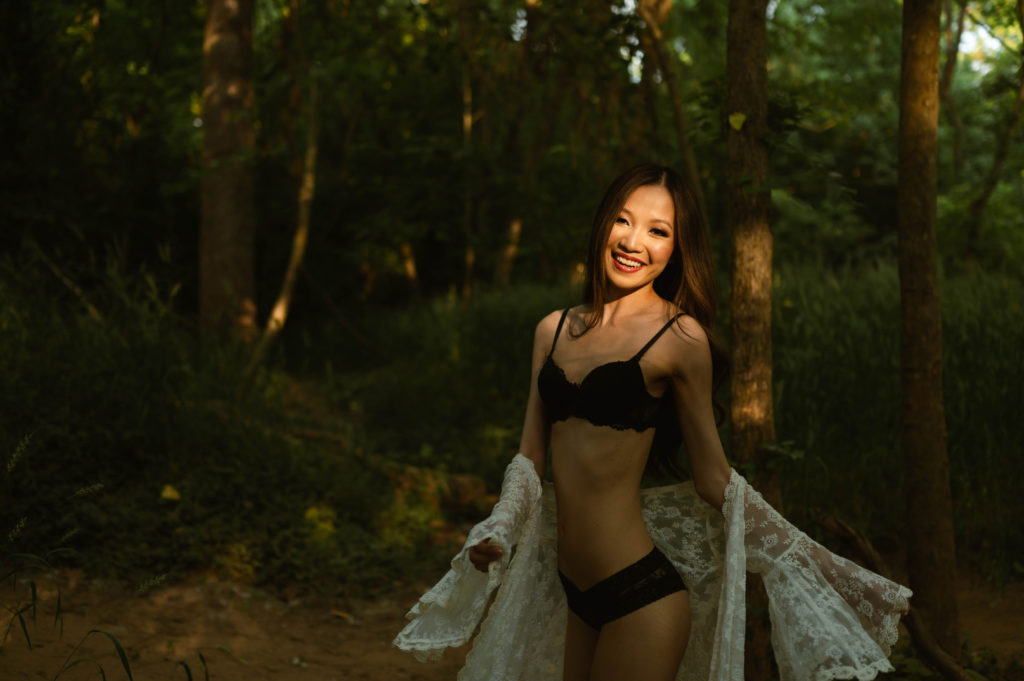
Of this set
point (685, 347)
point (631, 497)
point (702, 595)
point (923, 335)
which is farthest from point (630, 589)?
point (923, 335)

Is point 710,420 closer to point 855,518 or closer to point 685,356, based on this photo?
point 685,356

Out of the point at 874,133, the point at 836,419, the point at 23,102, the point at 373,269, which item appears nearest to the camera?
the point at 836,419

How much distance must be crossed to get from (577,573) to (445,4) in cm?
981

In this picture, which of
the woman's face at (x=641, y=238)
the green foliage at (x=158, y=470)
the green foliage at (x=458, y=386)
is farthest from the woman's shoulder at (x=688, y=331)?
the green foliage at (x=458, y=386)

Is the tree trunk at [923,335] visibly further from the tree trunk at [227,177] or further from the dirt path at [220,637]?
the tree trunk at [227,177]

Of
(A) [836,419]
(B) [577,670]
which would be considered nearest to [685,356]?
(B) [577,670]

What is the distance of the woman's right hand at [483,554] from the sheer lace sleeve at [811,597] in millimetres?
671

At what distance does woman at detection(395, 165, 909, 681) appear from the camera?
2219mm

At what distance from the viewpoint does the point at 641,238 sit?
2.45m

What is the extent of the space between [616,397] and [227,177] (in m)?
7.12

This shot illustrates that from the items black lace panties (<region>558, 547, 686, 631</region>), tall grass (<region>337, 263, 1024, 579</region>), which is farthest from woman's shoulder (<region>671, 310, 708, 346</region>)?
tall grass (<region>337, 263, 1024, 579</region>)

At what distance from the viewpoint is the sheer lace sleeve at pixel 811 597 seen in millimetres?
2166

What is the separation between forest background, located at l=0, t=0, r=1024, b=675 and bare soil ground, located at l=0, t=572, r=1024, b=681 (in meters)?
0.18

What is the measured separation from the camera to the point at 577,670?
2418mm
